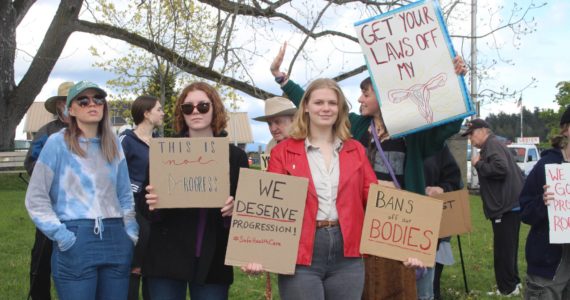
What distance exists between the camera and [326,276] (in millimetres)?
3457

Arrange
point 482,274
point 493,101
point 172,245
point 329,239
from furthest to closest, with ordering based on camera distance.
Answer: point 493,101 < point 482,274 < point 172,245 < point 329,239

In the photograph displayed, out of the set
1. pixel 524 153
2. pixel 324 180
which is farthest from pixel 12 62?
pixel 524 153

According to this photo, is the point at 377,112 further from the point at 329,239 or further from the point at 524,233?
the point at 524,233

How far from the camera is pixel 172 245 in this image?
3.65m

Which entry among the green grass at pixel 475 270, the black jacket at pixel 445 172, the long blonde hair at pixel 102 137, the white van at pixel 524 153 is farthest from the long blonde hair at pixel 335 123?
the white van at pixel 524 153

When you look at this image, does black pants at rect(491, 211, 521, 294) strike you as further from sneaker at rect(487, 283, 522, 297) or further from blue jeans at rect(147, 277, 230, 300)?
blue jeans at rect(147, 277, 230, 300)

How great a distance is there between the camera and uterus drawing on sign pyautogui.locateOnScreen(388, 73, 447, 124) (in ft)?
13.0

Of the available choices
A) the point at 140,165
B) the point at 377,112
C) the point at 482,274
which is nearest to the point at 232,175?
the point at 377,112

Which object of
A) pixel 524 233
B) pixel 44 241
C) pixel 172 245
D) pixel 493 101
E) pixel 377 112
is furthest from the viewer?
pixel 524 233

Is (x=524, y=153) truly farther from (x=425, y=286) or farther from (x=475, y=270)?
(x=425, y=286)

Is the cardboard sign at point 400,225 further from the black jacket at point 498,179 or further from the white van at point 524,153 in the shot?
the white van at point 524,153

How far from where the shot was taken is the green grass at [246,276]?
23.0 ft

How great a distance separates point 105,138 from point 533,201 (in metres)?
2.94

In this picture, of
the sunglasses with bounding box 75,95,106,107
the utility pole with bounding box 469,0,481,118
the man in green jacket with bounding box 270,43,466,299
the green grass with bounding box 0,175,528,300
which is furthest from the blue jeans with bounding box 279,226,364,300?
the utility pole with bounding box 469,0,481,118
